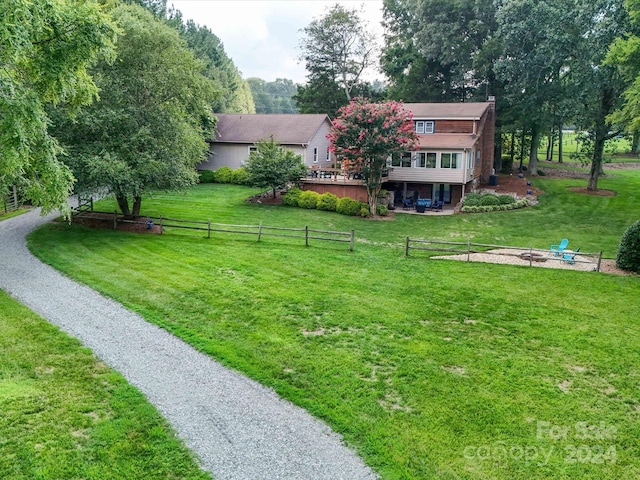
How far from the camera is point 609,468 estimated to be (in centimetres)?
751

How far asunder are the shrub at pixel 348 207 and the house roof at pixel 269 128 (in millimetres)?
9331

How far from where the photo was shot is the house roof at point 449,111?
3447cm

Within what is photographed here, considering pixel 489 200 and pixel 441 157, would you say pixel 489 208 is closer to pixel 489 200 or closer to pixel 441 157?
pixel 489 200

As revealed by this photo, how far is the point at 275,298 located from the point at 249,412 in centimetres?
571

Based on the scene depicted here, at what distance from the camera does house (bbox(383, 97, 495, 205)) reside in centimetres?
3256

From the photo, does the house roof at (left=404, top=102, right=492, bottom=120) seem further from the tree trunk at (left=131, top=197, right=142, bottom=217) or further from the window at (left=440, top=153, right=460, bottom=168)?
the tree trunk at (left=131, top=197, right=142, bottom=217)

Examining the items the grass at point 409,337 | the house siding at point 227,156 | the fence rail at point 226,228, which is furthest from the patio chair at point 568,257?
the house siding at point 227,156

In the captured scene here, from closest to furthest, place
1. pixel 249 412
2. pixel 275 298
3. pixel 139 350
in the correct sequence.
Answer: pixel 249 412 → pixel 139 350 → pixel 275 298

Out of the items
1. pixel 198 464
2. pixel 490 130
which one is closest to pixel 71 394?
pixel 198 464

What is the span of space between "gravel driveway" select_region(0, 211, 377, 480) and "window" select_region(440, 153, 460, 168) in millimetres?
24467

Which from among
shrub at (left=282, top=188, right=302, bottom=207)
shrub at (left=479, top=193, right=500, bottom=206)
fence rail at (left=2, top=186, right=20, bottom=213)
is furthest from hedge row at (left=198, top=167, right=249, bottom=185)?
shrub at (left=479, top=193, right=500, bottom=206)

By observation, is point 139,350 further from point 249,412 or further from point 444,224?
point 444,224

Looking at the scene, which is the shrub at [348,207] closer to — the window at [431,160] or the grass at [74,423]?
the window at [431,160]

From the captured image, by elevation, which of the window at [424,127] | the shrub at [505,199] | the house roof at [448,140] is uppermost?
the window at [424,127]
